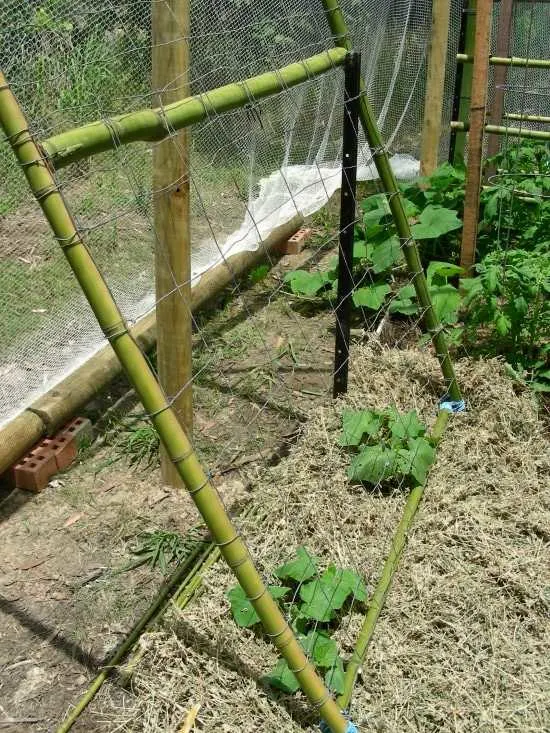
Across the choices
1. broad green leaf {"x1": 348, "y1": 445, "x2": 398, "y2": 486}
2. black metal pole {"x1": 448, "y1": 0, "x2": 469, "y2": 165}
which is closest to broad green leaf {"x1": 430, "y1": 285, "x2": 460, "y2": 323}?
broad green leaf {"x1": 348, "y1": 445, "x2": 398, "y2": 486}

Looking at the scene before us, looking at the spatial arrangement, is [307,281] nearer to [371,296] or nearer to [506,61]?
[371,296]

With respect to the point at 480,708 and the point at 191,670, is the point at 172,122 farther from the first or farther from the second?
the point at 480,708

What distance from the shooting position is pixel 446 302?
4.17 metres

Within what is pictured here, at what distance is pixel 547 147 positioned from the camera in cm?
527

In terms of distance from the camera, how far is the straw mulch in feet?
7.77

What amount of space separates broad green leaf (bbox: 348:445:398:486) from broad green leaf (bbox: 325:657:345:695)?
36.8 inches

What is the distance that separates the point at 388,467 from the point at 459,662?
87cm

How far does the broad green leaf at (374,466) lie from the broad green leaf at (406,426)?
0.12 meters

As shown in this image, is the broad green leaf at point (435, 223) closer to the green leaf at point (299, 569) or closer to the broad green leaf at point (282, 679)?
the green leaf at point (299, 569)

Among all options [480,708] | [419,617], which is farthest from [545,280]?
[480,708]

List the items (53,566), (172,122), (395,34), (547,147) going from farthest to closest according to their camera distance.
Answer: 1. (395,34)
2. (547,147)
3. (53,566)
4. (172,122)

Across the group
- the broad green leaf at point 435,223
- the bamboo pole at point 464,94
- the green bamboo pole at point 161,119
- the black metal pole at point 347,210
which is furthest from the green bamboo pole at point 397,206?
the bamboo pole at point 464,94

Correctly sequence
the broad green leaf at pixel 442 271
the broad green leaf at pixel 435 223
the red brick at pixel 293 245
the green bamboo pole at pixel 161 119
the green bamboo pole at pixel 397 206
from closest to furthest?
the green bamboo pole at pixel 161 119, the green bamboo pole at pixel 397 206, the broad green leaf at pixel 442 271, the broad green leaf at pixel 435 223, the red brick at pixel 293 245

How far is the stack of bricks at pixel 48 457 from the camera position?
3.32 meters
